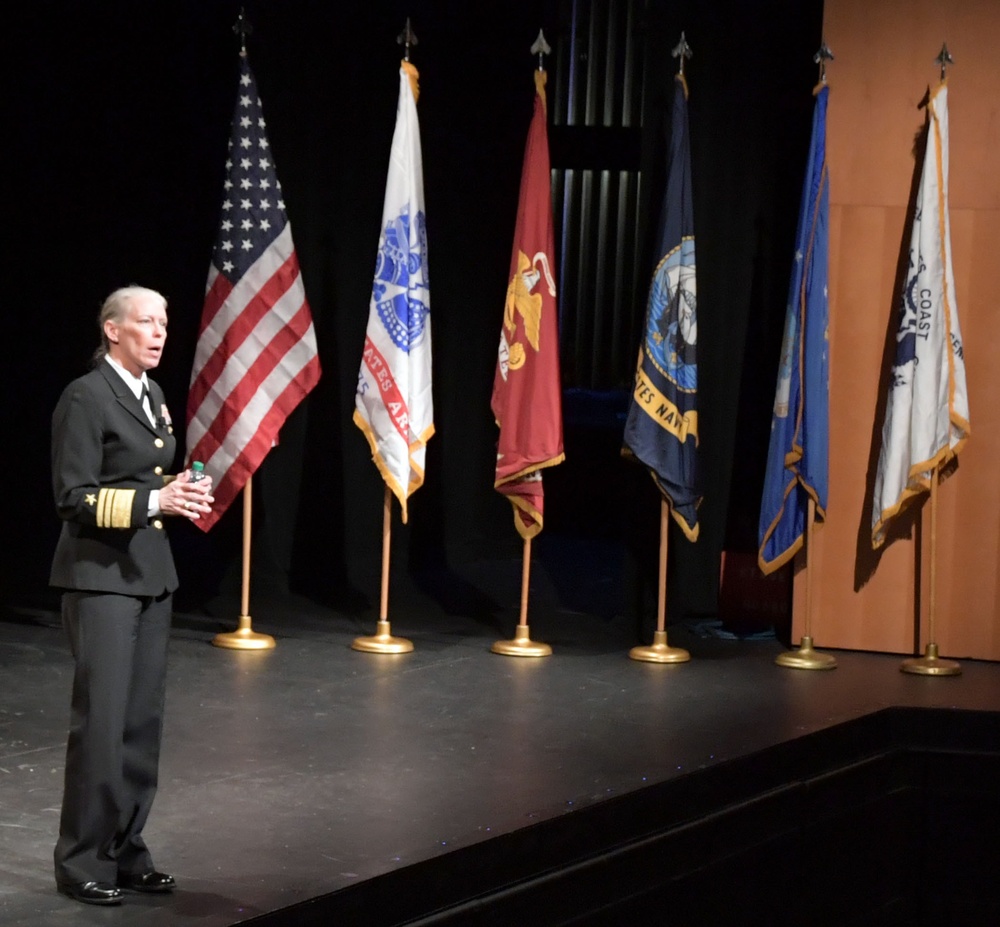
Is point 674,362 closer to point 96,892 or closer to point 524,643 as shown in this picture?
point 524,643

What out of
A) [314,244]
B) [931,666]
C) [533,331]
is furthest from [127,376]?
[314,244]

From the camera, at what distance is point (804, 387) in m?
5.63

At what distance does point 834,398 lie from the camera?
5898 millimetres

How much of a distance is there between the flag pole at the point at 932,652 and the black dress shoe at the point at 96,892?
11.5ft

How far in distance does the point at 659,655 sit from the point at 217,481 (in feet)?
6.01

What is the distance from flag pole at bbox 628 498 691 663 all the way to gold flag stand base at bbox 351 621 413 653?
2.93 feet

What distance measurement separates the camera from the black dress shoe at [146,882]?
3.02 m

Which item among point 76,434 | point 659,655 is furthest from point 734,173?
point 76,434

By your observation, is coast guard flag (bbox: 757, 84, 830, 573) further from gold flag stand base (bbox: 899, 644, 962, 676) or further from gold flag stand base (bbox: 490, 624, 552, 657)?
gold flag stand base (bbox: 490, 624, 552, 657)

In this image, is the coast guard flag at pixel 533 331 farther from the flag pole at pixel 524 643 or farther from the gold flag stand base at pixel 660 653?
the gold flag stand base at pixel 660 653

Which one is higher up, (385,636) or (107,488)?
(107,488)

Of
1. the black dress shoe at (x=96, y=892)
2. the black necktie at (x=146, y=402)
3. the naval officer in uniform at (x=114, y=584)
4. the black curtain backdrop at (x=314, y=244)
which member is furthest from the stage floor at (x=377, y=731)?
the black necktie at (x=146, y=402)

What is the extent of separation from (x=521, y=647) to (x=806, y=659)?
3.60 ft

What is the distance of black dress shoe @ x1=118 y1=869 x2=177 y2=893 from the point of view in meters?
3.02
